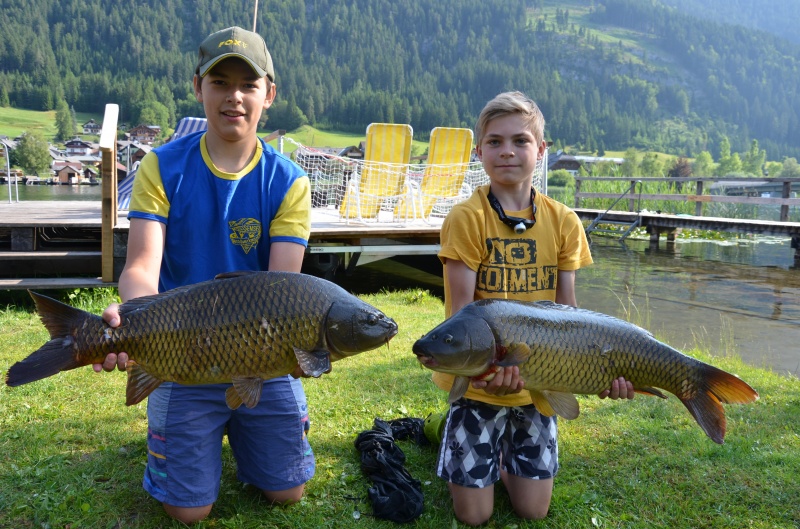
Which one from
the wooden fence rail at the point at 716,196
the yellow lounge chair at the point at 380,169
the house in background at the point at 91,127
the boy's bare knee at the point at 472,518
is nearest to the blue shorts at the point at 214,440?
the boy's bare knee at the point at 472,518

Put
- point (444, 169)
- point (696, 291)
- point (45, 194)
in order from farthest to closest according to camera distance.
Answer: point (45, 194)
point (696, 291)
point (444, 169)

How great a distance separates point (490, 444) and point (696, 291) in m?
11.1

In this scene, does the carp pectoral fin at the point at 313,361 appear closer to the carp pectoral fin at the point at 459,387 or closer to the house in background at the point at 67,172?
the carp pectoral fin at the point at 459,387

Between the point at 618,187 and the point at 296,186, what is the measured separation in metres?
31.4

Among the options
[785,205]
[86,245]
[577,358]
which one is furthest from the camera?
[785,205]

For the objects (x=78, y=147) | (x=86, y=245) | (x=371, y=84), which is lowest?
(x=86, y=245)

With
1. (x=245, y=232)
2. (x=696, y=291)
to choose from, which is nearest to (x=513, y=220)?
(x=245, y=232)

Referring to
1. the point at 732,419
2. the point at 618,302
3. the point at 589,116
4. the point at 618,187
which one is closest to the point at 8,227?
the point at 732,419

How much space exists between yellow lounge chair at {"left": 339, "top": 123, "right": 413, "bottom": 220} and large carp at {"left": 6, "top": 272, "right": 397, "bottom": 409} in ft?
29.2

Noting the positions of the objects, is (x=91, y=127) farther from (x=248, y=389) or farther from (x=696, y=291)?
(x=248, y=389)

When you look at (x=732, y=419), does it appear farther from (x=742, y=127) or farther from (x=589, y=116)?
(x=742, y=127)

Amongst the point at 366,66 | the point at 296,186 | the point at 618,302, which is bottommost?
the point at 618,302

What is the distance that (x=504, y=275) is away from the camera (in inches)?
125

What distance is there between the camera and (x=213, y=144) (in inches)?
123
